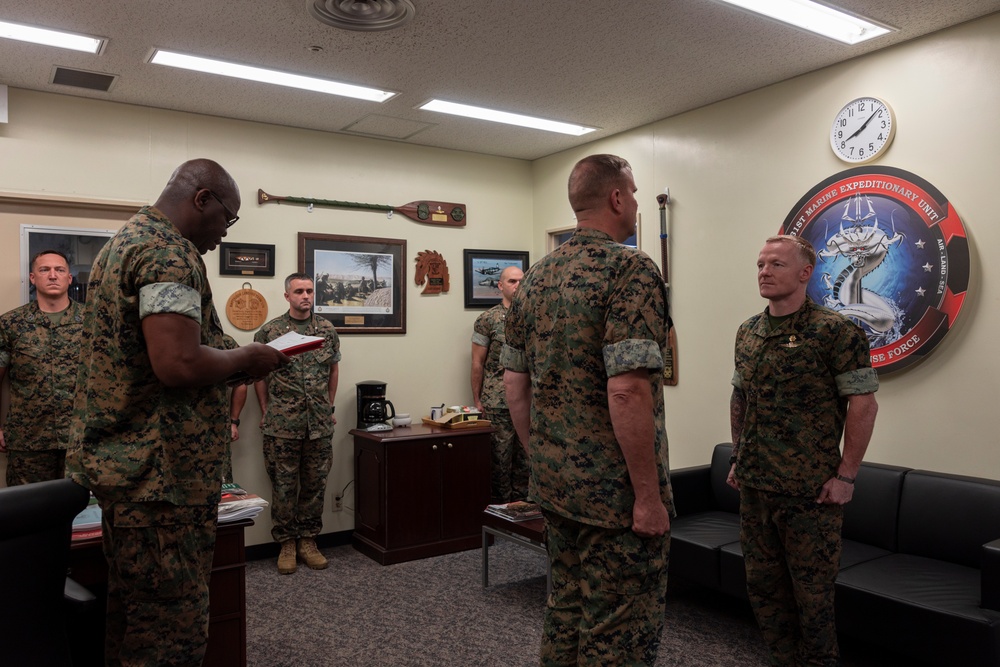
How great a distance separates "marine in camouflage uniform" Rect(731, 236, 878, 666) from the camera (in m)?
2.47

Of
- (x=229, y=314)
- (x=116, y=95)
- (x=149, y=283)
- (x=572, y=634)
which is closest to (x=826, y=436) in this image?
(x=572, y=634)

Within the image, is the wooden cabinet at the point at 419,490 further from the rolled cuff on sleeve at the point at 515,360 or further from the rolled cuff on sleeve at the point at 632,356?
the rolled cuff on sleeve at the point at 632,356

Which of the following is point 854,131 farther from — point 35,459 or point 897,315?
point 35,459

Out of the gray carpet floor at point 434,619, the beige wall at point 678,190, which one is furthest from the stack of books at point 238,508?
the beige wall at point 678,190

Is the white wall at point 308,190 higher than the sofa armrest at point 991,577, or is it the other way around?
the white wall at point 308,190

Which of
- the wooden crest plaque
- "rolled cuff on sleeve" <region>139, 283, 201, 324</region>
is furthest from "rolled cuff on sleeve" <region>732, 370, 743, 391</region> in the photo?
the wooden crest plaque

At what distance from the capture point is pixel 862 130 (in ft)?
11.9

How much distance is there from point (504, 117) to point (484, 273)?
1381 mm

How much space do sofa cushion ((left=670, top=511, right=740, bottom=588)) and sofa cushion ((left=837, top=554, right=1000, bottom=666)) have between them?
59 cm

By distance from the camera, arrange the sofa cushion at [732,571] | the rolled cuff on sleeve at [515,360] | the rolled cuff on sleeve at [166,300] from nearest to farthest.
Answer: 1. the rolled cuff on sleeve at [166,300]
2. the rolled cuff on sleeve at [515,360]
3. the sofa cushion at [732,571]

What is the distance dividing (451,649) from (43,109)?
379cm

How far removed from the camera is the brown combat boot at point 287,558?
→ 437 centimetres

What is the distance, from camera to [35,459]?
3.88 m

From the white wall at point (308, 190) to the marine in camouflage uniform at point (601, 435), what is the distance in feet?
10.8
